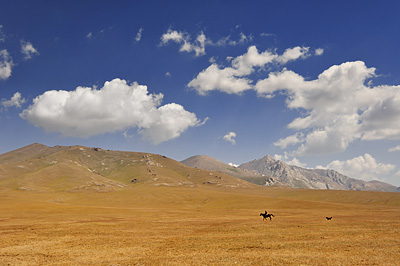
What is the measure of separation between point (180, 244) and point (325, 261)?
13.0 meters

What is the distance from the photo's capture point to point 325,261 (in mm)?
19969

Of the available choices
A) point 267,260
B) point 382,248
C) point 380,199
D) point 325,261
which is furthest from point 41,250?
point 380,199

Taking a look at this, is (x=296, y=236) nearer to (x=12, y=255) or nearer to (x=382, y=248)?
(x=382, y=248)

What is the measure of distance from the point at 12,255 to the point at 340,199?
165 meters

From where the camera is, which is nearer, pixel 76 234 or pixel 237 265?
pixel 237 265

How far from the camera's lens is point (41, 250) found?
25.8 meters

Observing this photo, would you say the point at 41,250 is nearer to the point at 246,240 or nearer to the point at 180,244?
the point at 180,244

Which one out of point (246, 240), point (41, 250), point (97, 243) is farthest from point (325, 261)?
point (41, 250)

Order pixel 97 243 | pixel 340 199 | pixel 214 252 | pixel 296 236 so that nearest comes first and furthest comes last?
pixel 214 252, pixel 97 243, pixel 296 236, pixel 340 199

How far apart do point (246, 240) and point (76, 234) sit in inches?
808

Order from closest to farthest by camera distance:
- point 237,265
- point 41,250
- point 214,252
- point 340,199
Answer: point 237,265 → point 214,252 → point 41,250 → point 340,199

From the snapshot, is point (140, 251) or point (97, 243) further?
point (97, 243)

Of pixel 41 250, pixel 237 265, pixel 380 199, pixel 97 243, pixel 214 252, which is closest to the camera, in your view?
pixel 237 265

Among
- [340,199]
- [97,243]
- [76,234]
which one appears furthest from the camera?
[340,199]
